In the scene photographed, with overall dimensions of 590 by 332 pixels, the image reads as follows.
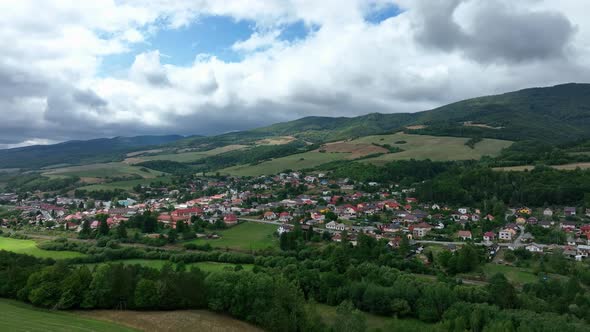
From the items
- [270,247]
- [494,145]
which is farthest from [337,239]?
[494,145]

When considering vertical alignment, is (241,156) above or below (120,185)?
above

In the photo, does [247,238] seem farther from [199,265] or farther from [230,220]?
[199,265]

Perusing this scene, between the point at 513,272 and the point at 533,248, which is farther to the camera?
the point at 533,248

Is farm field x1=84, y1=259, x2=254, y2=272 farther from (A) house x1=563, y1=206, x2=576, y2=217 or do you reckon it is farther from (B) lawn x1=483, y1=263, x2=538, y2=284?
(A) house x1=563, y1=206, x2=576, y2=217

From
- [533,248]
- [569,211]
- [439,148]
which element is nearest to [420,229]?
[533,248]

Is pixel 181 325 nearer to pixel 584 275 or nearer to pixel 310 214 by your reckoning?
pixel 584 275

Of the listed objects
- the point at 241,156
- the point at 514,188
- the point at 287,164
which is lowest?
the point at 514,188

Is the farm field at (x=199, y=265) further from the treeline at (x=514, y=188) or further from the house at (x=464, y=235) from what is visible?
the treeline at (x=514, y=188)

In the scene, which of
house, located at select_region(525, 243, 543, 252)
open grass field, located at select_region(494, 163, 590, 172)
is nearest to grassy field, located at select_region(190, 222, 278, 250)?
house, located at select_region(525, 243, 543, 252)
